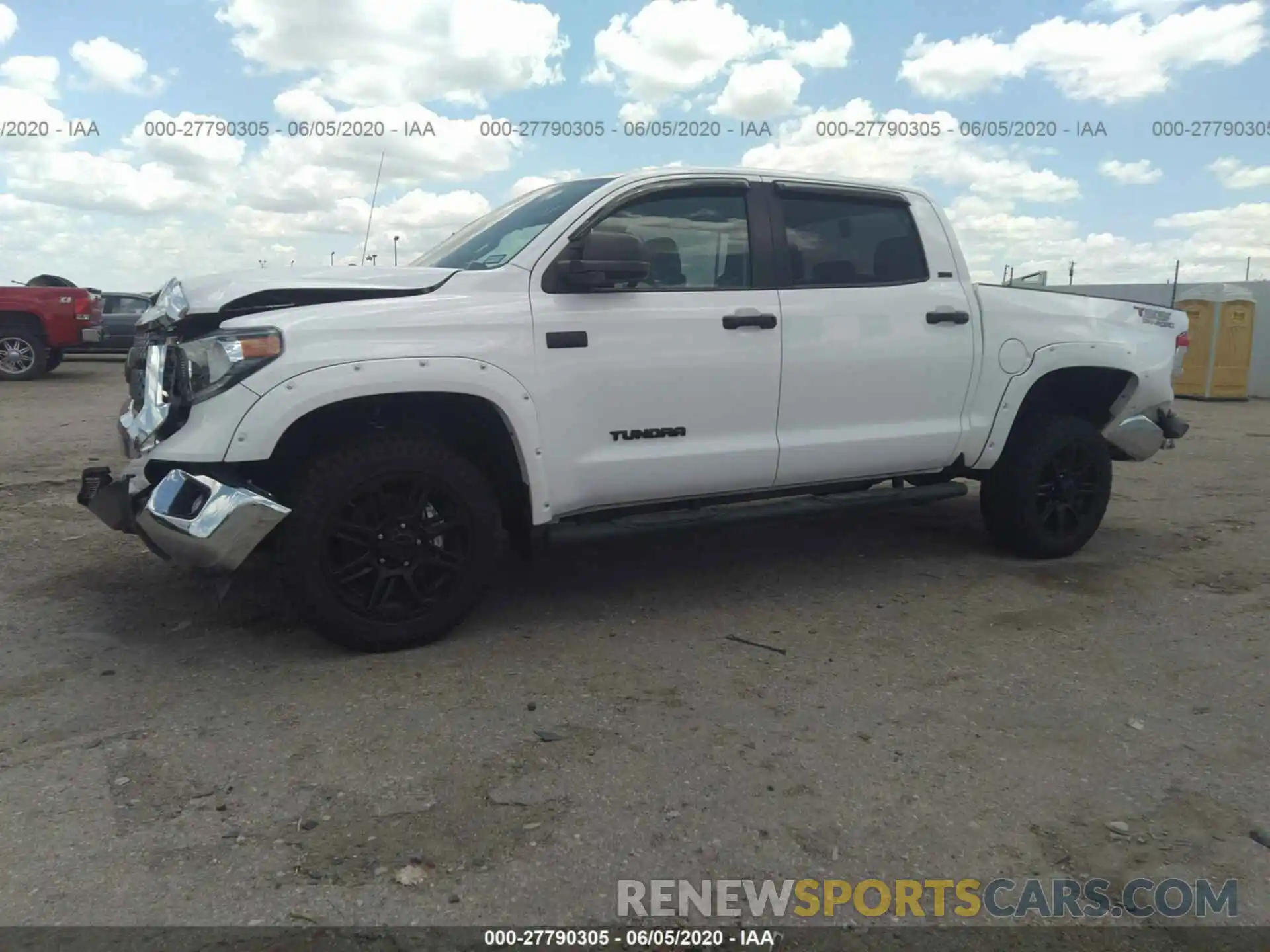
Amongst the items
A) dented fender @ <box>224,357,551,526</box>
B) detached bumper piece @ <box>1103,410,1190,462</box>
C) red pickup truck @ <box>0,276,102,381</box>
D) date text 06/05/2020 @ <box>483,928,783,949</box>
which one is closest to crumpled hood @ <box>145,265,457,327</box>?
dented fender @ <box>224,357,551,526</box>

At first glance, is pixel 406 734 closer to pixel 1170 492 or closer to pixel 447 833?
pixel 447 833

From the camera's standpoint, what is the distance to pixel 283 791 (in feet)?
8.73

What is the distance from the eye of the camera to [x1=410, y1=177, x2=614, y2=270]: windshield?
3951mm

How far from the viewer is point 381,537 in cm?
351

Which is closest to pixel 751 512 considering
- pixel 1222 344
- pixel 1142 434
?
pixel 1142 434

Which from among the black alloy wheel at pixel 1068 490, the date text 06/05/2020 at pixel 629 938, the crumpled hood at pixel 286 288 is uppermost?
the crumpled hood at pixel 286 288

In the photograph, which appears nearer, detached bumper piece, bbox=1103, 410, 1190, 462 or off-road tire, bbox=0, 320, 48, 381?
detached bumper piece, bbox=1103, 410, 1190, 462

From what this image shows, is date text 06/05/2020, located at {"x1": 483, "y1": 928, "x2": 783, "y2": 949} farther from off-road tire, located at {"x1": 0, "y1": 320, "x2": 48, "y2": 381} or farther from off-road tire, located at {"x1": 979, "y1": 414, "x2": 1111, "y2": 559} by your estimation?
off-road tire, located at {"x1": 0, "y1": 320, "x2": 48, "y2": 381}

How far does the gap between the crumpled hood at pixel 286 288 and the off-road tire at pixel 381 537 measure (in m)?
0.54

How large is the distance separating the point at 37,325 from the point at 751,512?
1298 centimetres

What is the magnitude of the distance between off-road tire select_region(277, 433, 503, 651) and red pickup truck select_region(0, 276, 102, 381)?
12.3m

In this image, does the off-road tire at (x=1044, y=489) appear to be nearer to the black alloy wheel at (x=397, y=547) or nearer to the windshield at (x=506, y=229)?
the windshield at (x=506, y=229)

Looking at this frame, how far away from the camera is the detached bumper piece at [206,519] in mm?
3215

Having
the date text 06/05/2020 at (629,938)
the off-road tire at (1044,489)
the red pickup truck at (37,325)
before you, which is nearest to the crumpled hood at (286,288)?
the date text 06/05/2020 at (629,938)
